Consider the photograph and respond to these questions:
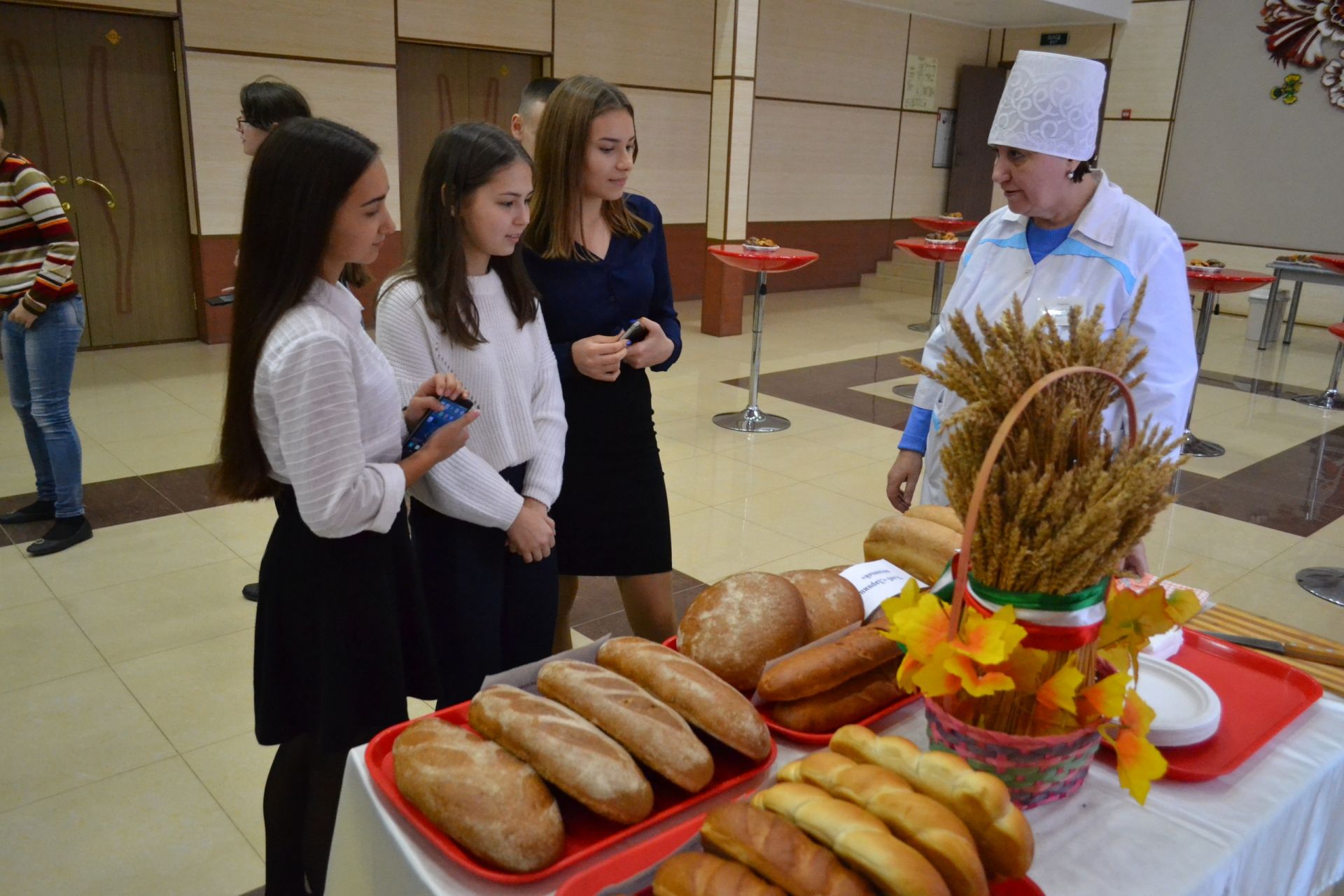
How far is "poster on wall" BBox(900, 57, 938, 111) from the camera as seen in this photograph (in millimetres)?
11305

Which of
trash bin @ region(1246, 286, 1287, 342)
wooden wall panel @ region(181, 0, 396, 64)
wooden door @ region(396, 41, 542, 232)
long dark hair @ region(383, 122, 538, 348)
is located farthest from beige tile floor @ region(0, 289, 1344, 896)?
trash bin @ region(1246, 286, 1287, 342)

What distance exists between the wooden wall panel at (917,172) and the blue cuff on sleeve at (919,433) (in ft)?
32.7

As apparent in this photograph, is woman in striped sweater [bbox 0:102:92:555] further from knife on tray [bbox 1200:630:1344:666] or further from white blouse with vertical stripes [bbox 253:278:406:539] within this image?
knife on tray [bbox 1200:630:1344:666]

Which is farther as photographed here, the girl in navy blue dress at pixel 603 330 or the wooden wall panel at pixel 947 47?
the wooden wall panel at pixel 947 47

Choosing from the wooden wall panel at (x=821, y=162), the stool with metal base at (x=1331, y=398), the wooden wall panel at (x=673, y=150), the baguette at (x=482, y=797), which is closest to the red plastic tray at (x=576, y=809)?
the baguette at (x=482, y=797)

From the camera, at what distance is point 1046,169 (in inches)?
75.9

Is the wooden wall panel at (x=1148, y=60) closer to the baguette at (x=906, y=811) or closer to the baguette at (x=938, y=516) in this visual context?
the baguette at (x=938, y=516)

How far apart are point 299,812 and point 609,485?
908 millimetres

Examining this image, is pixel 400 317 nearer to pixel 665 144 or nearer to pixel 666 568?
pixel 666 568

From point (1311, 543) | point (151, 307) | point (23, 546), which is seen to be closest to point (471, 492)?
point (23, 546)

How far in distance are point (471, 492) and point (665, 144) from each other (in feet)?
26.2

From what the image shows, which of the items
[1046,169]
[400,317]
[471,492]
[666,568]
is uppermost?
[1046,169]

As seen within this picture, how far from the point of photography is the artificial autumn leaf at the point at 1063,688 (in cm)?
97

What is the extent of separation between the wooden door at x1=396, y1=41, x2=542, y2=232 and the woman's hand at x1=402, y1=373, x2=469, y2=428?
258 inches
